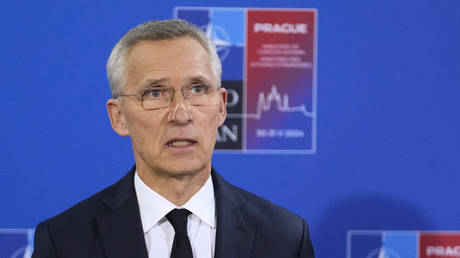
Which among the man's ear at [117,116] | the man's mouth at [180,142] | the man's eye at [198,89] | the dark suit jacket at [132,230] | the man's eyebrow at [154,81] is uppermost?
the man's eyebrow at [154,81]

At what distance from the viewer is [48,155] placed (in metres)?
1.96

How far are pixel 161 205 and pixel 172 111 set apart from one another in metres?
0.23

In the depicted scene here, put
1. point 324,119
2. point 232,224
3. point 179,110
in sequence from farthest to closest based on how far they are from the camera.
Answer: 1. point 324,119
2. point 232,224
3. point 179,110

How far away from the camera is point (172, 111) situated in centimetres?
128

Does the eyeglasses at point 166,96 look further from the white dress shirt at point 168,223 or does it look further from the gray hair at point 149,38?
the white dress shirt at point 168,223

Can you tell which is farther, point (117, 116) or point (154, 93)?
point (117, 116)

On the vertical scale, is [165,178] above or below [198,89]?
below

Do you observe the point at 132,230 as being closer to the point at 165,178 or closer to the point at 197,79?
the point at 165,178

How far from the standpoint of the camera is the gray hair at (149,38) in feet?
4.37

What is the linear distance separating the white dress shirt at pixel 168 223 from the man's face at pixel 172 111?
0.07 meters

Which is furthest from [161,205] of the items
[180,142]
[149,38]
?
[149,38]

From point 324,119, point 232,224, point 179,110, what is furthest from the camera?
point 324,119

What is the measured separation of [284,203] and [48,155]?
2.72 ft

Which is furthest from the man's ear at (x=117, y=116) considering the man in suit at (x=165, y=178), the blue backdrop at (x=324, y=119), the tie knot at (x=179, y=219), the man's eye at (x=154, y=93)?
the blue backdrop at (x=324, y=119)
